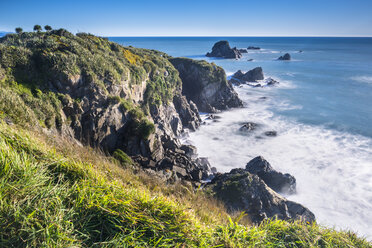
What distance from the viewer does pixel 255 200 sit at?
1299 cm

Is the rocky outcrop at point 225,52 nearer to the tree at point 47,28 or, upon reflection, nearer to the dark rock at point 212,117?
the dark rock at point 212,117

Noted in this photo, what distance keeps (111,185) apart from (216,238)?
2001 millimetres

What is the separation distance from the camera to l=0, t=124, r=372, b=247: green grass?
98.6 inches

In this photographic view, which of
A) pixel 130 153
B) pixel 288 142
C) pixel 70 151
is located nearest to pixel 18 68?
pixel 130 153

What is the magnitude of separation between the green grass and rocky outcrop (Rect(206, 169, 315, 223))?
29.8 feet

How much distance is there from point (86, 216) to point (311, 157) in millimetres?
26604

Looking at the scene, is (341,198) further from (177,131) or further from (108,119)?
(108,119)

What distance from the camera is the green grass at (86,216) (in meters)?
2.50

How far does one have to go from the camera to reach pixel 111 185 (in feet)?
11.7

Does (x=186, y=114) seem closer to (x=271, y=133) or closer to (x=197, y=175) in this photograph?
(x=271, y=133)

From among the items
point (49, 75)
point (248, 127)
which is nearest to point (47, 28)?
point (49, 75)

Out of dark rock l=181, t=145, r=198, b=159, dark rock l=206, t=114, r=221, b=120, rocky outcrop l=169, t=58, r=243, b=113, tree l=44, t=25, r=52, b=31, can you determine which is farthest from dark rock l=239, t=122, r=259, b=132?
tree l=44, t=25, r=52, b=31

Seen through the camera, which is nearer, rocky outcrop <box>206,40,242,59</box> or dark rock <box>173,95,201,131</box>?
dark rock <box>173,95,201,131</box>

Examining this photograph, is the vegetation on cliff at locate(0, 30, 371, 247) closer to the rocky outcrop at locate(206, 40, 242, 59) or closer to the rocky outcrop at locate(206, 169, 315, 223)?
the rocky outcrop at locate(206, 169, 315, 223)
